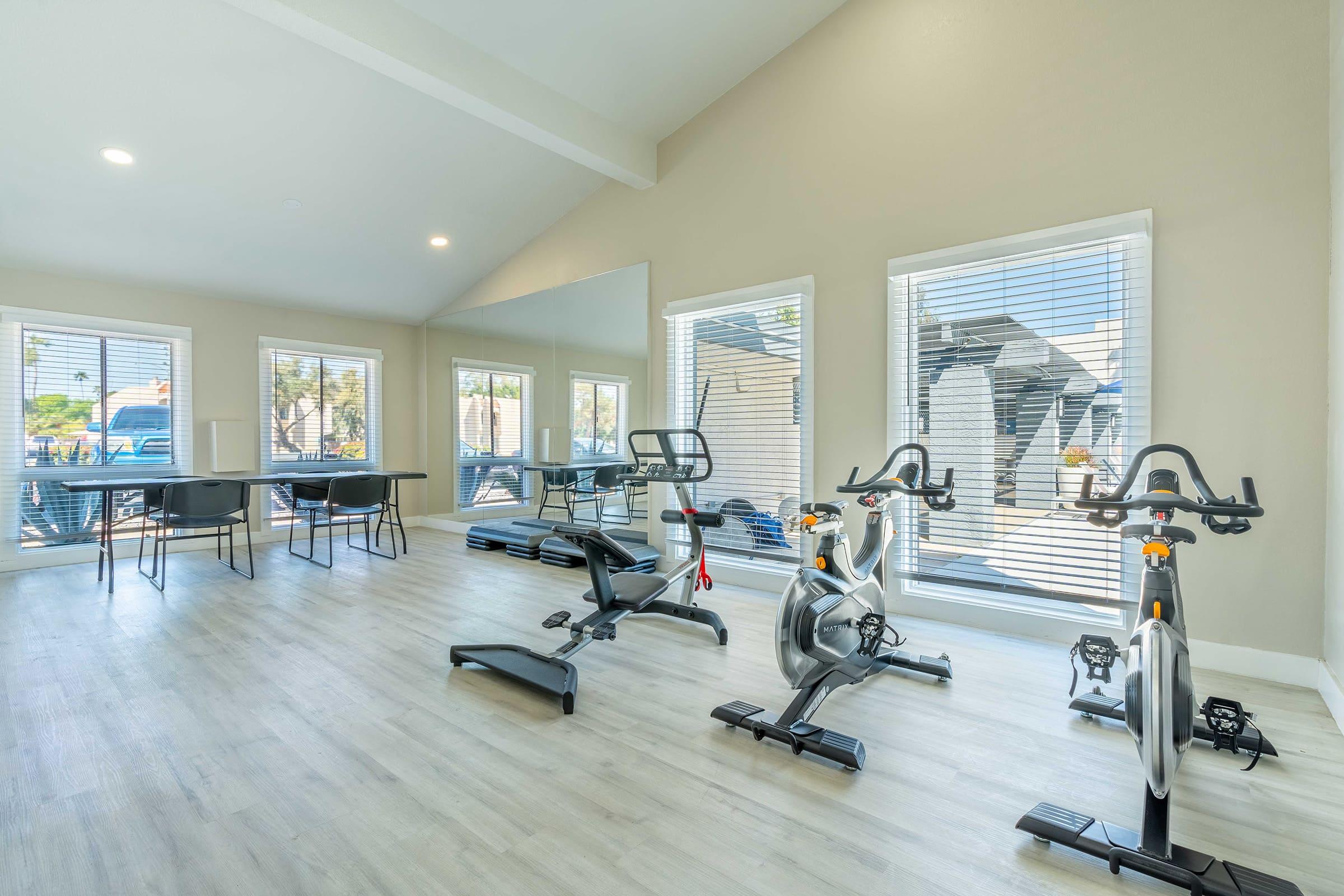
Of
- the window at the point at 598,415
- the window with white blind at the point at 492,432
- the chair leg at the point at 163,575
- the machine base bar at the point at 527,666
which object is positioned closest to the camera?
the machine base bar at the point at 527,666

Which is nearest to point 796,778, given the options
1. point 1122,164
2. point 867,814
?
point 867,814

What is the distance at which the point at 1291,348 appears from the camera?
8.91ft

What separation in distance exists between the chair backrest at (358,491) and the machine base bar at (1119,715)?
5436 mm

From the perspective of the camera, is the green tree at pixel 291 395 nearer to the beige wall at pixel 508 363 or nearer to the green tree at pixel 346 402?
the green tree at pixel 346 402

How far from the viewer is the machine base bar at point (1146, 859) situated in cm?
142

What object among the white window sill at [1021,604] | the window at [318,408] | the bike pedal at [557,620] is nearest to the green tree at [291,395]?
the window at [318,408]

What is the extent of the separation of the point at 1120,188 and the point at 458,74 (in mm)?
3672

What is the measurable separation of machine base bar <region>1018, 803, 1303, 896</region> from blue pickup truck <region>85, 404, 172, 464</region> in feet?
24.2

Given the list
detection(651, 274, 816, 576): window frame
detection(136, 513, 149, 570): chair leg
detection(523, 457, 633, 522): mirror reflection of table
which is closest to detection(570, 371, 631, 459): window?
detection(523, 457, 633, 522): mirror reflection of table

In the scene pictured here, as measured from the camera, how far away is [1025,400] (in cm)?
335

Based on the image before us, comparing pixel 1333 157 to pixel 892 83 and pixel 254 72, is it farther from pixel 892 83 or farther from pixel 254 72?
pixel 254 72

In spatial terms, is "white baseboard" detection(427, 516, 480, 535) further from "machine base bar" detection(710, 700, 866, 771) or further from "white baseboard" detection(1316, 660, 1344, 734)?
"white baseboard" detection(1316, 660, 1344, 734)

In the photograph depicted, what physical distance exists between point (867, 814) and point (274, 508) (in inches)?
279

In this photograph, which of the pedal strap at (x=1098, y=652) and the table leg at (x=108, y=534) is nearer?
the pedal strap at (x=1098, y=652)
